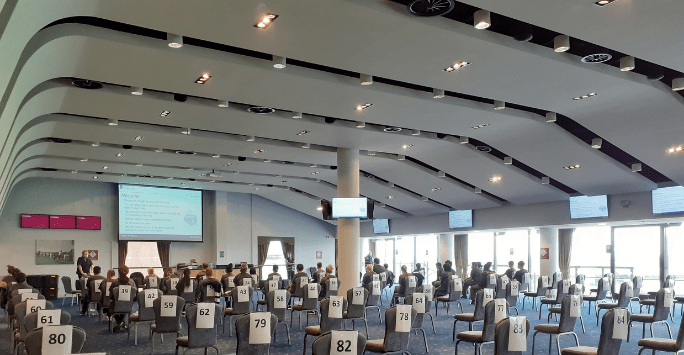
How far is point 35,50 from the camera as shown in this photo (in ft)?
22.9

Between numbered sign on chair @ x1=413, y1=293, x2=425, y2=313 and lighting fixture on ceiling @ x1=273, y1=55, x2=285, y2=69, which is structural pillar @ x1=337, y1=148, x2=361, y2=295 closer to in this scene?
numbered sign on chair @ x1=413, y1=293, x2=425, y2=313

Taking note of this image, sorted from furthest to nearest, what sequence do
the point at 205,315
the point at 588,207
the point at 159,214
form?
1. the point at 159,214
2. the point at 588,207
3. the point at 205,315

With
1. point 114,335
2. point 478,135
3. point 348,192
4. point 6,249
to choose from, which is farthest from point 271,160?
point 6,249

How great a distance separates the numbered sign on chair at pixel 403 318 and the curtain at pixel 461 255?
1776 centimetres

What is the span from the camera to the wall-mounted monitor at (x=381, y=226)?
26344mm

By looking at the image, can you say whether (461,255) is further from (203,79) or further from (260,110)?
(203,79)

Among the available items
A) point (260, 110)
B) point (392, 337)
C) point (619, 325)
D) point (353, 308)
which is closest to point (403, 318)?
point (392, 337)

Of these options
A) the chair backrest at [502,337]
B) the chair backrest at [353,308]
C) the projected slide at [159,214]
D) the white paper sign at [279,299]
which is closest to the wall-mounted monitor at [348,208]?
the chair backrest at [353,308]

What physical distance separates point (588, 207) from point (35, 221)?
59.9ft

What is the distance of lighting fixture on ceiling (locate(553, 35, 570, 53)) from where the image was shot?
24.9 feet

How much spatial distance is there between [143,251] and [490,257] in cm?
1370

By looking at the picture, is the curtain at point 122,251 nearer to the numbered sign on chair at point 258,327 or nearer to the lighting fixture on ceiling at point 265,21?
the lighting fixture on ceiling at point 265,21

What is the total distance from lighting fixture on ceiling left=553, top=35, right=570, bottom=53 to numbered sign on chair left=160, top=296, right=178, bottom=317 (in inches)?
240

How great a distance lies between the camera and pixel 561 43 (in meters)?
7.61
